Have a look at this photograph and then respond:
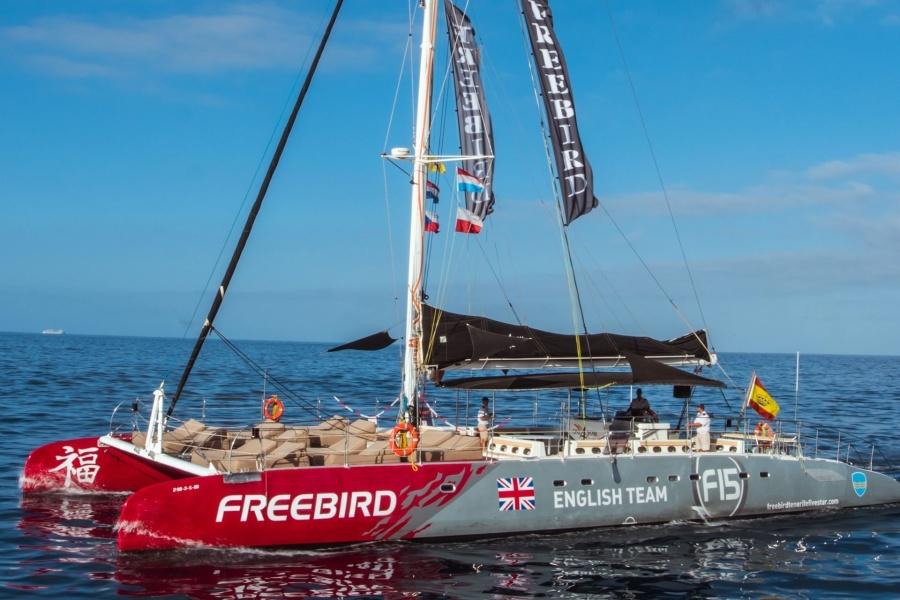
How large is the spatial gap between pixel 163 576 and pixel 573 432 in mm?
8914

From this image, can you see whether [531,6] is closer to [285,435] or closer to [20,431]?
[285,435]

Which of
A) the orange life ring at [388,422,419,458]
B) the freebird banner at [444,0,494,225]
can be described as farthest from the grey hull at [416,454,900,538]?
the freebird banner at [444,0,494,225]

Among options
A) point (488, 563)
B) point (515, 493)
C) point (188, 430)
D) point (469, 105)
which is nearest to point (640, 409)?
point (515, 493)

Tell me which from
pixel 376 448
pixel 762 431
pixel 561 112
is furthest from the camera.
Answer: pixel 762 431

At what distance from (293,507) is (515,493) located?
4.34 m

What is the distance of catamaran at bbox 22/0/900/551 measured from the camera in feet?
53.1

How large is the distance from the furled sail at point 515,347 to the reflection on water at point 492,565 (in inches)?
147

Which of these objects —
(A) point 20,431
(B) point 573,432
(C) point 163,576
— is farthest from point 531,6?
(A) point 20,431

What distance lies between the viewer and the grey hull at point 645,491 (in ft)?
58.0

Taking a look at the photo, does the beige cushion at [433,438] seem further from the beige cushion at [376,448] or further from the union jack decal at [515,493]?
the union jack decal at [515,493]

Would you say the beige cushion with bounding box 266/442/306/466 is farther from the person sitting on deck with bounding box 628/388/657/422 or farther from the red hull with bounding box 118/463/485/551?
the person sitting on deck with bounding box 628/388/657/422

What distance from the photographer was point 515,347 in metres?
20.0

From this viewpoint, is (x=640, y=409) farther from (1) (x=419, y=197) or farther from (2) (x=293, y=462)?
(2) (x=293, y=462)

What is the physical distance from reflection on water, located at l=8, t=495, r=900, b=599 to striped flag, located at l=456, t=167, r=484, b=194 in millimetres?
7616
